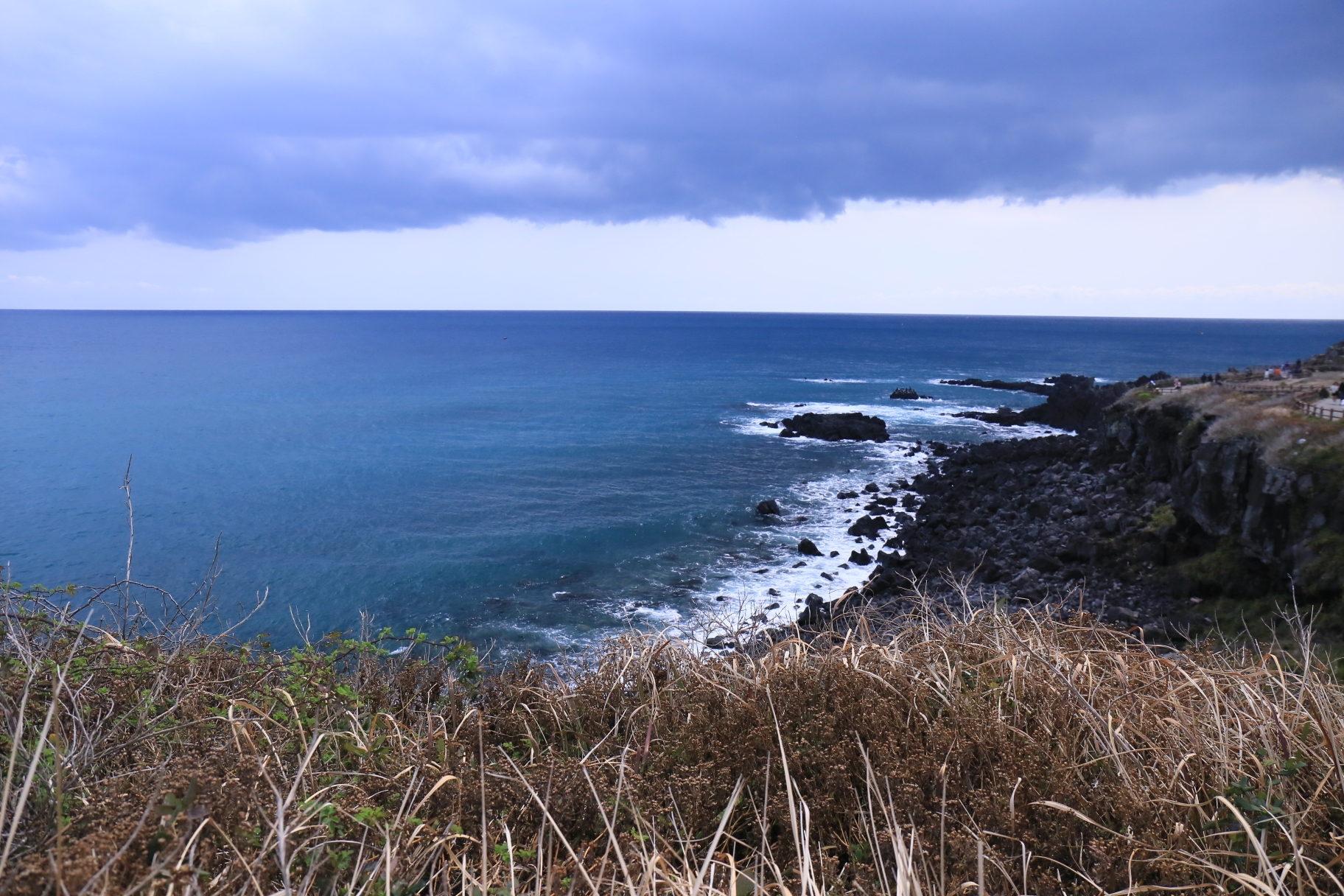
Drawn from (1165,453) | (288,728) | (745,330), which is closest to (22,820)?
(288,728)

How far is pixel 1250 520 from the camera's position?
18.6 m

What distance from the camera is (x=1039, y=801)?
2498 millimetres

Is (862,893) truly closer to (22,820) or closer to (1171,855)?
(1171,855)

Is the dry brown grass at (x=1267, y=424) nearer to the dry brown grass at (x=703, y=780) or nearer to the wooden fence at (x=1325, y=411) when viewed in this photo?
the wooden fence at (x=1325, y=411)

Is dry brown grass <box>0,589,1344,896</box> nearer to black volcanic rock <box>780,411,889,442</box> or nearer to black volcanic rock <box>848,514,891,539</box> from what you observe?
black volcanic rock <box>848,514,891,539</box>

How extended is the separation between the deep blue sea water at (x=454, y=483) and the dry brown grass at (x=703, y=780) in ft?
12.9

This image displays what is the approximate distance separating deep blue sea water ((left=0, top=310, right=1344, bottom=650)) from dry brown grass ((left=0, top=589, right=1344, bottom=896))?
12.9ft

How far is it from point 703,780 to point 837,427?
1754 inches

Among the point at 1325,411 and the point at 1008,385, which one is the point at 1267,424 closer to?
the point at 1325,411

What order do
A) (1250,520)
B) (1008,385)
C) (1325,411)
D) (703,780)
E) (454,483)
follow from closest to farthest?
(703,780) → (1250,520) → (1325,411) → (454,483) → (1008,385)

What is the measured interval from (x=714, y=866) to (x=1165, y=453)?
3157 cm

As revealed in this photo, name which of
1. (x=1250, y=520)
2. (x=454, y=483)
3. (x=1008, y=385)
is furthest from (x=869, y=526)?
(x=1008, y=385)

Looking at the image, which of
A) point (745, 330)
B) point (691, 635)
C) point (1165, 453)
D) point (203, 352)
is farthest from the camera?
point (745, 330)

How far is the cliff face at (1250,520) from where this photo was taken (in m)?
16.3
